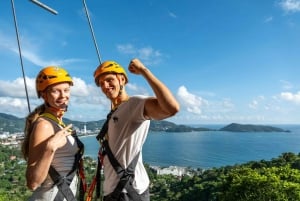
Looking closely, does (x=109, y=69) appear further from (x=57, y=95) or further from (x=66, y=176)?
(x=66, y=176)

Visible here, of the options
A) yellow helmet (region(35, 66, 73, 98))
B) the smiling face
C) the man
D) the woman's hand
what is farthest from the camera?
the smiling face

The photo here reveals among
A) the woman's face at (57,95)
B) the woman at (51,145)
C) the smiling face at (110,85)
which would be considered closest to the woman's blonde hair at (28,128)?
the woman at (51,145)

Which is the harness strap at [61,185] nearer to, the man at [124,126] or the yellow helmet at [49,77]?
the man at [124,126]

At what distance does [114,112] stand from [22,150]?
22.3 inches

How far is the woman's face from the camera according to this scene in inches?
80.5

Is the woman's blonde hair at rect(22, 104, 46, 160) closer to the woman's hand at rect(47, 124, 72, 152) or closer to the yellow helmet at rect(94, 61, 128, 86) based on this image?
the woman's hand at rect(47, 124, 72, 152)

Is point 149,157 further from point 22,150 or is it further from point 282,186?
point 22,150

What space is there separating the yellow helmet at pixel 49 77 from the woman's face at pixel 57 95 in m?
0.03

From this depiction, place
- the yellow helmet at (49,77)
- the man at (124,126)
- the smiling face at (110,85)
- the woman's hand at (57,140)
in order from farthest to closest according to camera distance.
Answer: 1. the smiling face at (110,85)
2. the yellow helmet at (49,77)
3. the man at (124,126)
4. the woman's hand at (57,140)

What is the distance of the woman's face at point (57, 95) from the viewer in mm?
2045

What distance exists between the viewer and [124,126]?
203 centimetres

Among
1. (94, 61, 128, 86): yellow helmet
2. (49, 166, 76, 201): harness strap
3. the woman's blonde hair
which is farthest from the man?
the woman's blonde hair

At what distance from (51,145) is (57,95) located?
390 mm

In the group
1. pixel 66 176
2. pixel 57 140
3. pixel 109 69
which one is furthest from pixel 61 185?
pixel 109 69
